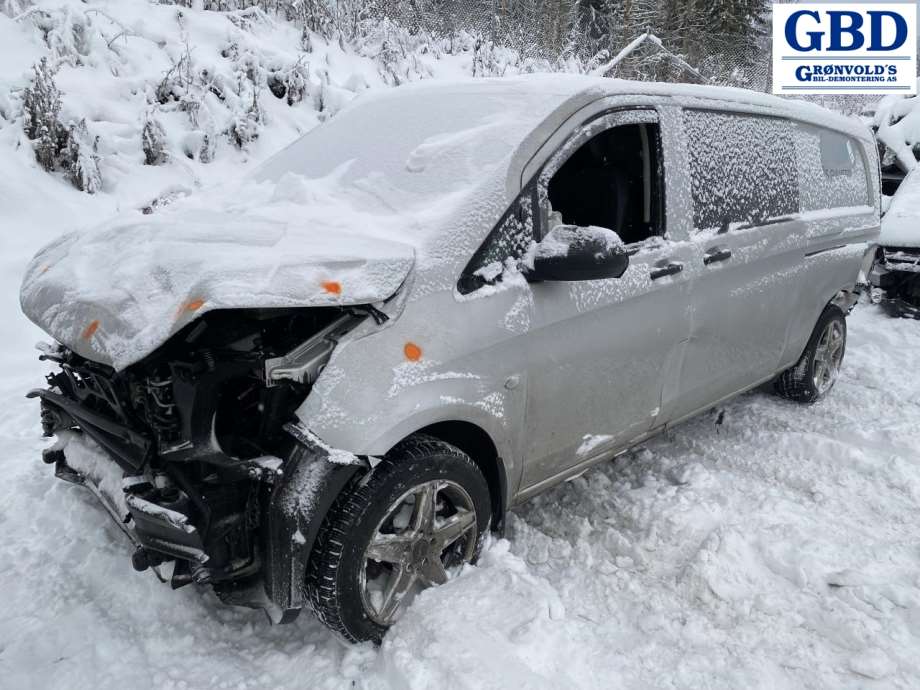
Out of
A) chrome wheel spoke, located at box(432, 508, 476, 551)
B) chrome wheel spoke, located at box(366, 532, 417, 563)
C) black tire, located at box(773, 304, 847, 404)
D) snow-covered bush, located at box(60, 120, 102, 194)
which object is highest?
snow-covered bush, located at box(60, 120, 102, 194)

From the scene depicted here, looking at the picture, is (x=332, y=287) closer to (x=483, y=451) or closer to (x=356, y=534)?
(x=356, y=534)

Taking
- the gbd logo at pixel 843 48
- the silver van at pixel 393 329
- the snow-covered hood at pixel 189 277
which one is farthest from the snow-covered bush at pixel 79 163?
A: the gbd logo at pixel 843 48

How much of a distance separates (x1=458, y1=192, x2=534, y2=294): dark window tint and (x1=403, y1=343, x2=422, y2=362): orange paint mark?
267 mm

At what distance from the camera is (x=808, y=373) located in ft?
14.5

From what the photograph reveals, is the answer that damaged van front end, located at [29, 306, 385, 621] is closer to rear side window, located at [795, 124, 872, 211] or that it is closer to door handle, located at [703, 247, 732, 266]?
door handle, located at [703, 247, 732, 266]

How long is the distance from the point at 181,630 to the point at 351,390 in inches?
44.9

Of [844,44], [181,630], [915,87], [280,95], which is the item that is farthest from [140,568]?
[915,87]

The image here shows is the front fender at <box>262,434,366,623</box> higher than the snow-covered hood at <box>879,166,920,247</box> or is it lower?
higher

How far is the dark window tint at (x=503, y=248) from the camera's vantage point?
90.4 inches

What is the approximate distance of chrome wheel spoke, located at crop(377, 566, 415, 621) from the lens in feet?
7.59

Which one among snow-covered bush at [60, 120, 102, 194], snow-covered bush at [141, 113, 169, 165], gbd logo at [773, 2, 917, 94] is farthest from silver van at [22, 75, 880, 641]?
gbd logo at [773, 2, 917, 94]

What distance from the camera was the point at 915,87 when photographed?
15578mm

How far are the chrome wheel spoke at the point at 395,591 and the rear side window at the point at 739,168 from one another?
2.00 metres

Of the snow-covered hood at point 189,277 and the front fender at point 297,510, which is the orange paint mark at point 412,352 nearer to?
the snow-covered hood at point 189,277
